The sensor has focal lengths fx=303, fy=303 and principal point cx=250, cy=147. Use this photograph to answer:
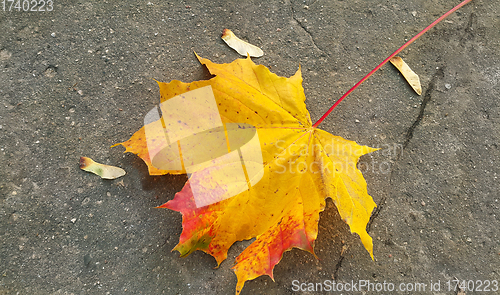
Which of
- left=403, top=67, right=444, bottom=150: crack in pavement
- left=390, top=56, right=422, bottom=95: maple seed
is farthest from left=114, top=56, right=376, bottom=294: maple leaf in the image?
left=390, top=56, right=422, bottom=95: maple seed

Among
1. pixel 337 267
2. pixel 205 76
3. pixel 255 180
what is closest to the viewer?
pixel 255 180

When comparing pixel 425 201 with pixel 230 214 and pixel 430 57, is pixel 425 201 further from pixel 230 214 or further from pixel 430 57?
pixel 230 214

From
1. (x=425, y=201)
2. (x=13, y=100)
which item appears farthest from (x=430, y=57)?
(x=13, y=100)

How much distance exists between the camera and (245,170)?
1172mm

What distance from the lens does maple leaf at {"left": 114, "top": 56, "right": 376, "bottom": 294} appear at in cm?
115

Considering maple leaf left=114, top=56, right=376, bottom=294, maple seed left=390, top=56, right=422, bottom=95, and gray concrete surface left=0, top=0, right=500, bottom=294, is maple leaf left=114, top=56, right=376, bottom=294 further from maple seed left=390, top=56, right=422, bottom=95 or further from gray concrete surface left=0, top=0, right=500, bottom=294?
maple seed left=390, top=56, right=422, bottom=95

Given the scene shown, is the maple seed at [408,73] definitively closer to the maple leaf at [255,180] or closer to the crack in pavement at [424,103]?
the crack in pavement at [424,103]

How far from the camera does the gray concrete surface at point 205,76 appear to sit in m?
1.45

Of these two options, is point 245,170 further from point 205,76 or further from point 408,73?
point 408,73

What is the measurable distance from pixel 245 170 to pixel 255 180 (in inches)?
2.1

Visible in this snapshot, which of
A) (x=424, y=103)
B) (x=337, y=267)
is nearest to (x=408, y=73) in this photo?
(x=424, y=103)

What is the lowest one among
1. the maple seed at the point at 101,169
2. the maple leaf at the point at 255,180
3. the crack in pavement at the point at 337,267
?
the crack in pavement at the point at 337,267

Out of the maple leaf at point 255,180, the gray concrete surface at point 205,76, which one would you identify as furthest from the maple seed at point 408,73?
the maple leaf at point 255,180

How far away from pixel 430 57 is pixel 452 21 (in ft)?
0.92
